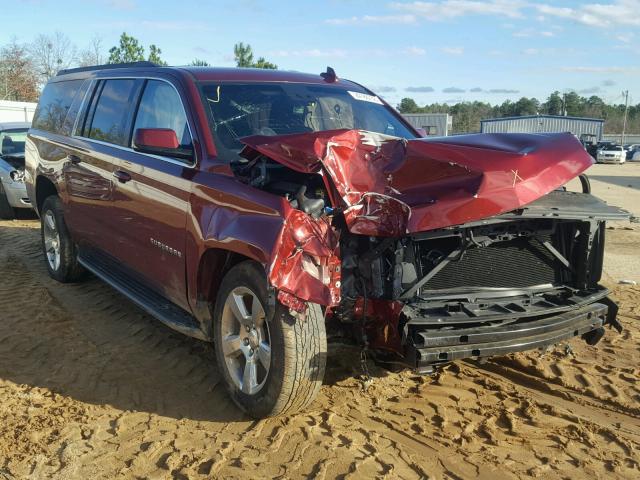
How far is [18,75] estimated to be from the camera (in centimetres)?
4528

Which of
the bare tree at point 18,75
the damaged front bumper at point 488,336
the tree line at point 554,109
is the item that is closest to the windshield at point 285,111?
the damaged front bumper at point 488,336

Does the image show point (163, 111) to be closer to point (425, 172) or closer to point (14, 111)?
point (425, 172)

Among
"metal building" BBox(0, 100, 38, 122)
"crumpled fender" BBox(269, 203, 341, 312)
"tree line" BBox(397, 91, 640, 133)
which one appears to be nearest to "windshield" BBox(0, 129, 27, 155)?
"crumpled fender" BBox(269, 203, 341, 312)

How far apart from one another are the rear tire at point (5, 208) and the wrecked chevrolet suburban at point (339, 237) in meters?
7.44

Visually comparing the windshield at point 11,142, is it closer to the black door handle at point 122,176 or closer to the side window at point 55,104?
the side window at point 55,104

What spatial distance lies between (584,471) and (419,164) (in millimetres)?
1844

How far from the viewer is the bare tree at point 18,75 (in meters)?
44.1

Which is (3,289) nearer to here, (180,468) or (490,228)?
(180,468)

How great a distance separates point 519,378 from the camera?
4.38 meters

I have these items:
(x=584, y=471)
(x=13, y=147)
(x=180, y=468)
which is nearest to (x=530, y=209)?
(x=584, y=471)

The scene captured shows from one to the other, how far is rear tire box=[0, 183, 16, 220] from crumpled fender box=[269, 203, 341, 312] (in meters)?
9.31

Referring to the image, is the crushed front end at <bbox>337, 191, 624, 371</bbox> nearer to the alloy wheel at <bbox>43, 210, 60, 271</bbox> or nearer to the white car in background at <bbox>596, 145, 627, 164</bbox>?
the alloy wheel at <bbox>43, 210, 60, 271</bbox>

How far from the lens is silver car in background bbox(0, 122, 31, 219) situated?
10766mm

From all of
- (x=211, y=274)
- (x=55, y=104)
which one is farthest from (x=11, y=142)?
(x=211, y=274)
